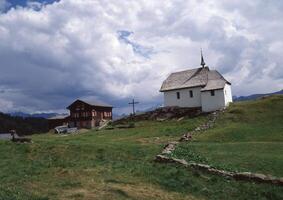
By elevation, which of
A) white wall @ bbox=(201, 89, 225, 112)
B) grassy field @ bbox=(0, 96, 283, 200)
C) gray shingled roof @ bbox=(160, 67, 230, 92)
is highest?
gray shingled roof @ bbox=(160, 67, 230, 92)

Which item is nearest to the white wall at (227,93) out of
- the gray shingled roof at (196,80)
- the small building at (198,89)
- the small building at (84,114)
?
the small building at (198,89)

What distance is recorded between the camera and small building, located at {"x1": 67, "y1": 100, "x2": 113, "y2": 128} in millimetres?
103875

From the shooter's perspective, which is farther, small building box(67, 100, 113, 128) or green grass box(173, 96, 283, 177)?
small building box(67, 100, 113, 128)

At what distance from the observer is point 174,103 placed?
79188mm

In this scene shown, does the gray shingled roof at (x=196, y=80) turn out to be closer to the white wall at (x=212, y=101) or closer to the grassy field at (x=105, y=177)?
the white wall at (x=212, y=101)

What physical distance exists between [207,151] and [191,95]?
4451 cm

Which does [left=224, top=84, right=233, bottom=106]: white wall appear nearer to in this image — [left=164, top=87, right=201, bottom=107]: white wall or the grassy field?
[left=164, top=87, right=201, bottom=107]: white wall

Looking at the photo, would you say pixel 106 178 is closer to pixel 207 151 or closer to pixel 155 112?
pixel 207 151

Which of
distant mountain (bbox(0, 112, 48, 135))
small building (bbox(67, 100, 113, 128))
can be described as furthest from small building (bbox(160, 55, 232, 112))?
distant mountain (bbox(0, 112, 48, 135))

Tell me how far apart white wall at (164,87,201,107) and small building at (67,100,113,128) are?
95.2 feet

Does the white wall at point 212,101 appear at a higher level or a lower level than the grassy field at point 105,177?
higher

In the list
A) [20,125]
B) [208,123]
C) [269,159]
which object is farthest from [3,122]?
[269,159]

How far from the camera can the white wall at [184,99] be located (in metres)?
75.8

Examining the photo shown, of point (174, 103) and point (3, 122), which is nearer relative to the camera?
point (174, 103)
